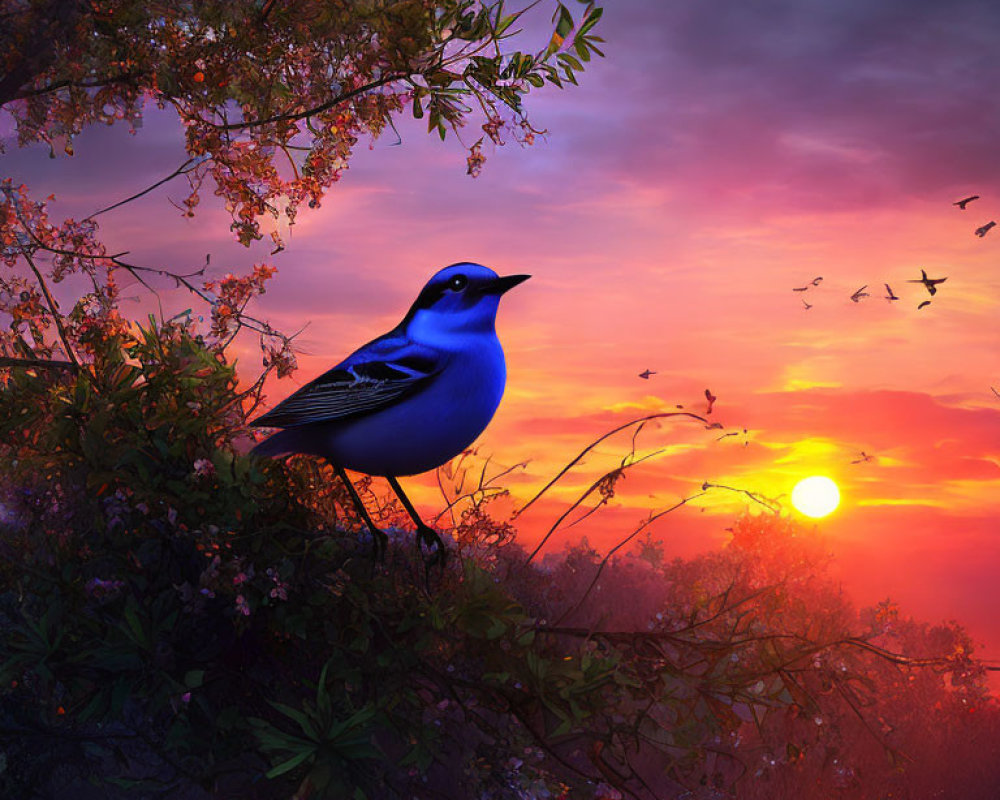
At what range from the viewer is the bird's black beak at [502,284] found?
4.75 metres

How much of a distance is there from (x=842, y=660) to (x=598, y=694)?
169 cm

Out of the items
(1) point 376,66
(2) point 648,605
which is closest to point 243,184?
(1) point 376,66

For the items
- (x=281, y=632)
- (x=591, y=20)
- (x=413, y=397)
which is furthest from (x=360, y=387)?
(x=591, y=20)

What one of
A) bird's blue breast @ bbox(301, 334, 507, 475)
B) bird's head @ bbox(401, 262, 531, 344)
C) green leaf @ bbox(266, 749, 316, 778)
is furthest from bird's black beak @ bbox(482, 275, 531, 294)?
green leaf @ bbox(266, 749, 316, 778)

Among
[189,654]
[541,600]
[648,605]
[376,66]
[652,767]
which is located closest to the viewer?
[189,654]

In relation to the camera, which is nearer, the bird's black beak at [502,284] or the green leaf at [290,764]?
the green leaf at [290,764]

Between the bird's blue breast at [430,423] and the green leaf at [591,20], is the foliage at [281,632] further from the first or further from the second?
the green leaf at [591,20]

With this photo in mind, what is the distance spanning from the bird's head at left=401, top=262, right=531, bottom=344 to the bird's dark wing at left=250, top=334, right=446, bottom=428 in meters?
0.14

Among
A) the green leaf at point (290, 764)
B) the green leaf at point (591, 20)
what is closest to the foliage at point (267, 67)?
the green leaf at point (591, 20)

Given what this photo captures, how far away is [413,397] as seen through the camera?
180 inches

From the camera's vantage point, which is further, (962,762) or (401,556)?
(962,762)

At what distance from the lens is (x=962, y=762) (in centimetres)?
1684

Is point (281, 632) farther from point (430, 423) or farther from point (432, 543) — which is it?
point (430, 423)

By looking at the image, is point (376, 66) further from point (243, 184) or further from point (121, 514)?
point (121, 514)
